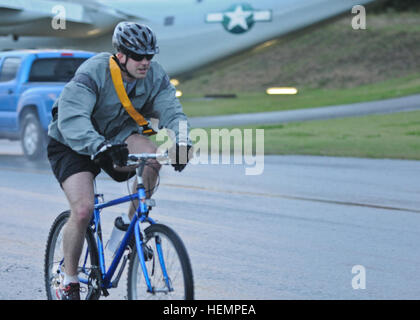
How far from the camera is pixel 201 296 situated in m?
6.13

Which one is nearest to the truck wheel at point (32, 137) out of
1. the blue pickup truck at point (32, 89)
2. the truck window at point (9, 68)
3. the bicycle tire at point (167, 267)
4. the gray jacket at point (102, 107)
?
the blue pickup truck at point (32, 89)

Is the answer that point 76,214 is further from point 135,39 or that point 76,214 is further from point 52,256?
point 135,39

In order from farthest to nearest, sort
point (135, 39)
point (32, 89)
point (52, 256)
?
point (32, 89), point (52, 256), point (135, 39)

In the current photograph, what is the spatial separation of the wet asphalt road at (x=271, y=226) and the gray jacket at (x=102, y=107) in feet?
4.44

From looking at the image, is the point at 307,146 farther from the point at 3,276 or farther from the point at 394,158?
the point at 3,276

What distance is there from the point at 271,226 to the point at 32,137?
8149 mm

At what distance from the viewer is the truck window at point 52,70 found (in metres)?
16.3

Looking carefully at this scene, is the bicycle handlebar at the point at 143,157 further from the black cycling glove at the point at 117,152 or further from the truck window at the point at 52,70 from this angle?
the truck window at the point at 52,70

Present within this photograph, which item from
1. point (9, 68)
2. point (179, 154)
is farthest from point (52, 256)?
point (9, 68)

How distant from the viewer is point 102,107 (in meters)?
5.38

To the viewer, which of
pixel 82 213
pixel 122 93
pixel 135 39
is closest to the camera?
pixel 135 39

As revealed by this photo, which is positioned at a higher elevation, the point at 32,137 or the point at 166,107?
the point at 32,137

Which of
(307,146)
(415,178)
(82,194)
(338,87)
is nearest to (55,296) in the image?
(82,194)
